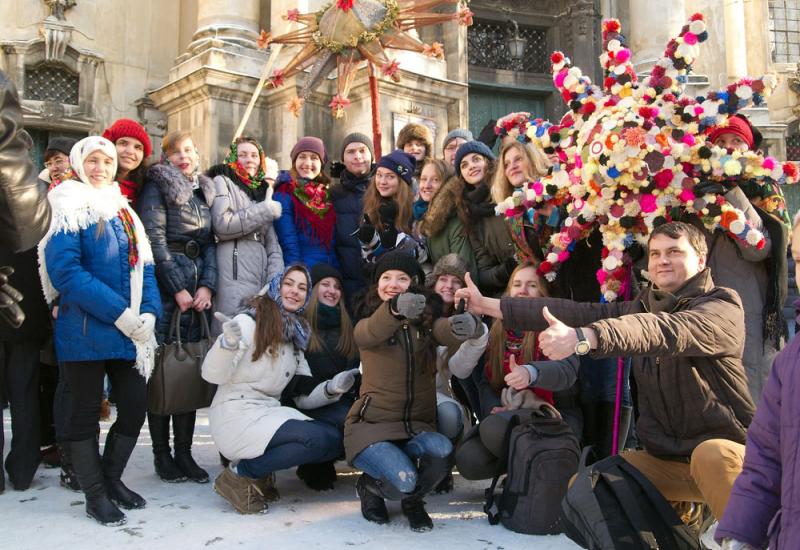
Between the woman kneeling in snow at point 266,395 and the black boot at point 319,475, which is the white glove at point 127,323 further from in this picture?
the black boot at point 319,475

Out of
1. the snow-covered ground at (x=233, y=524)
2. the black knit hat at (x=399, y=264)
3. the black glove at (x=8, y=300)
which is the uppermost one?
the black knit hat at (x=399, y=264)

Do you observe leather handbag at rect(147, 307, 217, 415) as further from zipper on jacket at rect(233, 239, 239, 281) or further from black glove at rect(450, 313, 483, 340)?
black glove at rect(450, 313, 483, 340)

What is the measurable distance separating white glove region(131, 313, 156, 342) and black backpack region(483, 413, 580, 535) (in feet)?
6.27

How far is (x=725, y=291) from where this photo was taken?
2.85 m

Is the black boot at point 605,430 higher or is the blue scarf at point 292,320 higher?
the blue scarf at point 292,320

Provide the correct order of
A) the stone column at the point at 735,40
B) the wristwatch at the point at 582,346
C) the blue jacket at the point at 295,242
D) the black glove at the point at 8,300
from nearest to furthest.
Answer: the wristwatch at the point at 582,346 < the black glove at the point at 8,300 < the blue jacket at the point at 295,242 < the stone column at the point at 735,40

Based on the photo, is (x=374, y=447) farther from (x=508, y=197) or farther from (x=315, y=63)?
(x=315, y=63)

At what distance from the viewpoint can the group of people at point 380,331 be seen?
2969mm

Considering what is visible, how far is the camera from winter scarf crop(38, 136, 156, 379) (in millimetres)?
3764

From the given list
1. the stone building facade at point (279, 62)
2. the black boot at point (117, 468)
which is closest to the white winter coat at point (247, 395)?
the black boot at point (117, 468)

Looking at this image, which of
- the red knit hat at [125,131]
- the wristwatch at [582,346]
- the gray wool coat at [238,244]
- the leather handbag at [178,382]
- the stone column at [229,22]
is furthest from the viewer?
the stone column at [229,22]

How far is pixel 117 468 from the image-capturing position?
3846 mm

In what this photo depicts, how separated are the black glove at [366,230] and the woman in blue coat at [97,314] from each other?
1.51 m

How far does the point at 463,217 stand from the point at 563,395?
1366mm
